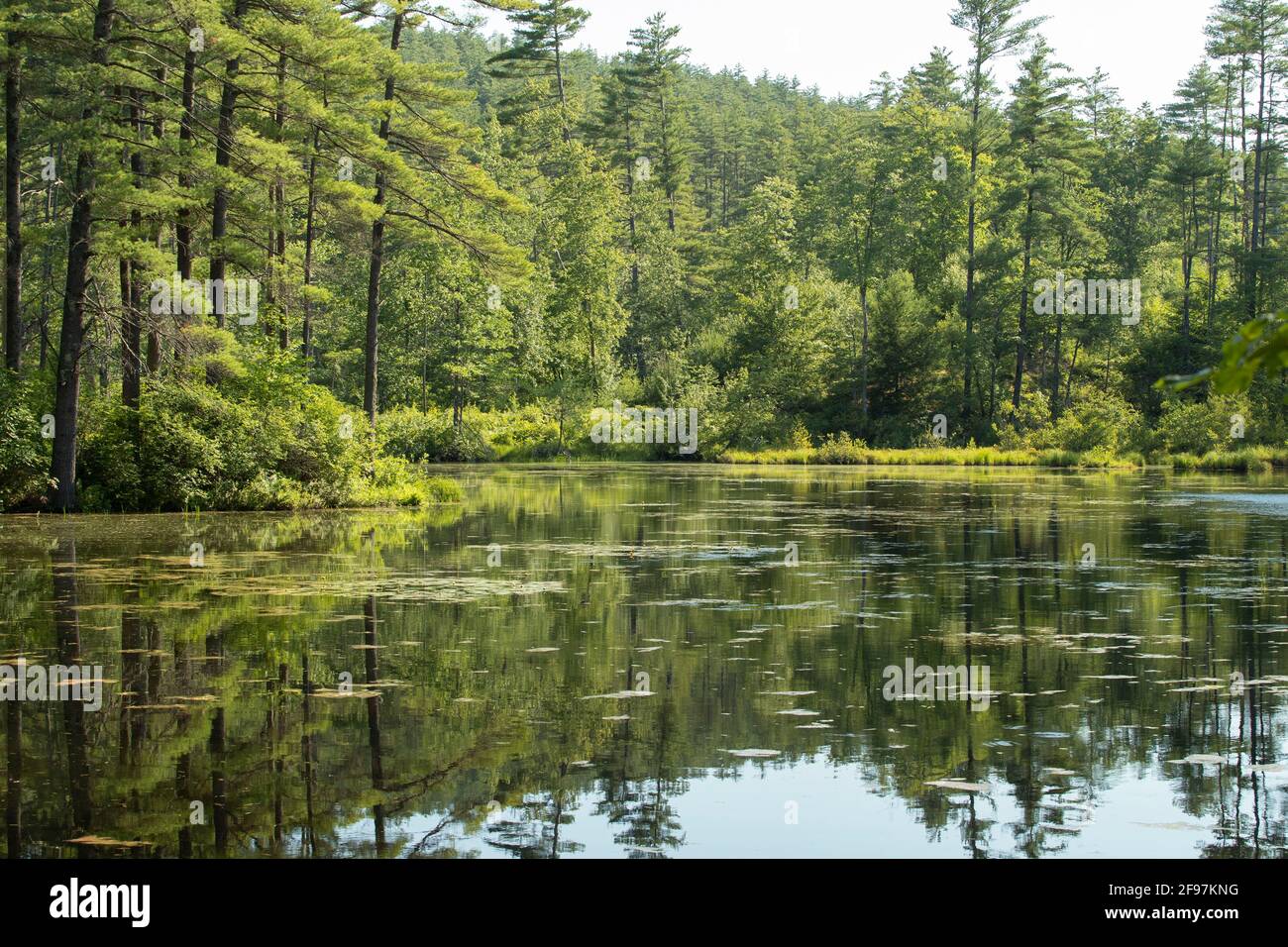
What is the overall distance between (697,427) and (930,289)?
15.1 m

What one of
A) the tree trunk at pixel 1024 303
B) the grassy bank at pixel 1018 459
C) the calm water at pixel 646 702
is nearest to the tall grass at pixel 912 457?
the grassy bank at pixel 1018 459

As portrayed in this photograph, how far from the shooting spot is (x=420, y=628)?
11.8 metres

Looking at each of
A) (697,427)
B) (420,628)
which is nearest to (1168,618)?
(420,628)

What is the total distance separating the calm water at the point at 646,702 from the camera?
6031 mm

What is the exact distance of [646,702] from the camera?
8.73 m

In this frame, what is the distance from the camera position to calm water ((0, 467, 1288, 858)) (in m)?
6.03

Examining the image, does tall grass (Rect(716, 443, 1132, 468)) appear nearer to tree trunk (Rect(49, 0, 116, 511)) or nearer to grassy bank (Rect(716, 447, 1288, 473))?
grassy bank (Rect(716, 447, 1288, 473))

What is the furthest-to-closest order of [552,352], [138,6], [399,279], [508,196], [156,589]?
[552,352], [399,279], [508,196], [138,6], [156,589]

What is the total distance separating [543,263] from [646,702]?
5781 centimetres

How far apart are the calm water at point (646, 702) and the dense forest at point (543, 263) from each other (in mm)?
7501

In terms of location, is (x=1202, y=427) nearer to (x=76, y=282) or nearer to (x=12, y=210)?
(x=76, y=282)

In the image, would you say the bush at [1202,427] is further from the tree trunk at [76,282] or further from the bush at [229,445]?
the tree trunk at [76,282]

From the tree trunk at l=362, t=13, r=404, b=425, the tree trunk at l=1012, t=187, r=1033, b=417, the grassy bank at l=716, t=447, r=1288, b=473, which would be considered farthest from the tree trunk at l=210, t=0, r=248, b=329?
the tree trunk at l=1012, t=187, r=1033, b=417
